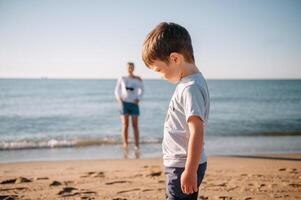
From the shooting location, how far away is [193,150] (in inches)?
67.0

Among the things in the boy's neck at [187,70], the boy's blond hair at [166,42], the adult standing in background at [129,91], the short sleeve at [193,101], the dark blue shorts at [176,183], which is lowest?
the dark blue shorts at [176,183]

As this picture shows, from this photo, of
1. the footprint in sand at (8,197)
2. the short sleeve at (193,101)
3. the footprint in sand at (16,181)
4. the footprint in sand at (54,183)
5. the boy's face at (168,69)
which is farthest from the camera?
the footprint in sand at (16,181)

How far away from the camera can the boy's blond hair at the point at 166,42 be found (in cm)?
176

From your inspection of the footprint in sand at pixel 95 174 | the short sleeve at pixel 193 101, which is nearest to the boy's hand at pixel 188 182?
the short sleeve at pixel 193 101

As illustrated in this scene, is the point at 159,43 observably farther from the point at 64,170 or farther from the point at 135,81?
the point at 135,81

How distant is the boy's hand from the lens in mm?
1709

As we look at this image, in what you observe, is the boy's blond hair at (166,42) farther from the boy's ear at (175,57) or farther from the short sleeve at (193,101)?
the short sleeve at (193,101)

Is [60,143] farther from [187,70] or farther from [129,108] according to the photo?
[187,70]

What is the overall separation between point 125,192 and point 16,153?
4.92m

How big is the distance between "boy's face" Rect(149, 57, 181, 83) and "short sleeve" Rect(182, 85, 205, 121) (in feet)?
0.53

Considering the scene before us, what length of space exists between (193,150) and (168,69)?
0.51 m

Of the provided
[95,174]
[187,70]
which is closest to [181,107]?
[187,70]

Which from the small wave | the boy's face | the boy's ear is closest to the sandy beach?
the boy's face

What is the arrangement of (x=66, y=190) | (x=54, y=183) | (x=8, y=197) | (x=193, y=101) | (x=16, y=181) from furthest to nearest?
(x=16, y=181) → (x=54, y=183) → (x=66, y=190) → (x=8, y=197) → (x=193, y=101)
